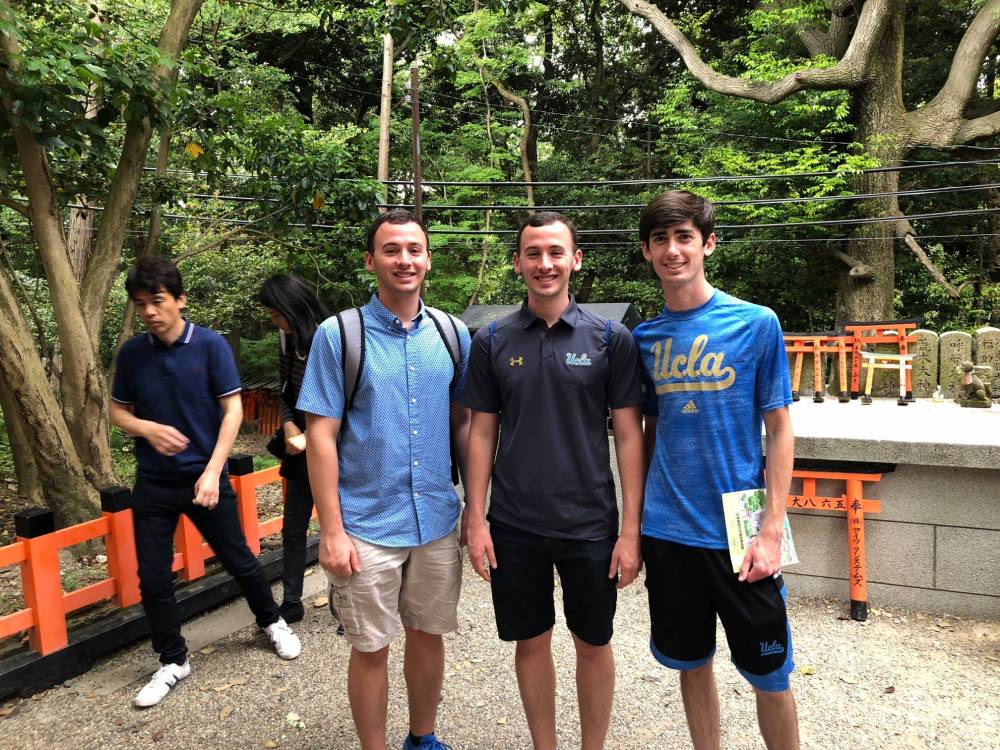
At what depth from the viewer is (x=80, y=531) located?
132 inches

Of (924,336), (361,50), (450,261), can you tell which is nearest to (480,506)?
(924,336)

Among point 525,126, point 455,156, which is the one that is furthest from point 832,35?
point 455,156

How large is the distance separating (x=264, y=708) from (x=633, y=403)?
2196 mm

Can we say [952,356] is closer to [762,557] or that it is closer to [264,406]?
[762,557]

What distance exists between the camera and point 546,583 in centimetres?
219

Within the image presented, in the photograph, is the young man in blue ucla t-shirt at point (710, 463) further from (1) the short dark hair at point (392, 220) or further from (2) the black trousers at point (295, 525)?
(2) the black trousers at point (295, 525)

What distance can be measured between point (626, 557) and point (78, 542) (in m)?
3.08

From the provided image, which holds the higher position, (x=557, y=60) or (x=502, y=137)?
(x=557, y=60)

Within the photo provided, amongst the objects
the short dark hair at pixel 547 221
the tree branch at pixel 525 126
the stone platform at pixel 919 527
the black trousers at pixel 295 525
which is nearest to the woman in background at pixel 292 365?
the black trousers at pixel 295 525

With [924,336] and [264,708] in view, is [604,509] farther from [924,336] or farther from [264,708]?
[924,336]

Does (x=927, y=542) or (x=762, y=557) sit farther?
(x=927, y=542)

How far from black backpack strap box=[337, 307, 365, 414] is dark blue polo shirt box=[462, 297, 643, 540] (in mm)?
454

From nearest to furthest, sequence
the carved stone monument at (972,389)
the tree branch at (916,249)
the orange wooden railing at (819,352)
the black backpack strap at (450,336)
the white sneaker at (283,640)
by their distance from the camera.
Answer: the black backpack strap at (450,336) < the white sneaker at (283,640) < the carved stone monument at (972,389) < the orange wooden railing at (819,352) < the tree branch at (916,249)

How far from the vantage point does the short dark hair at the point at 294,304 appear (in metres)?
3.18
